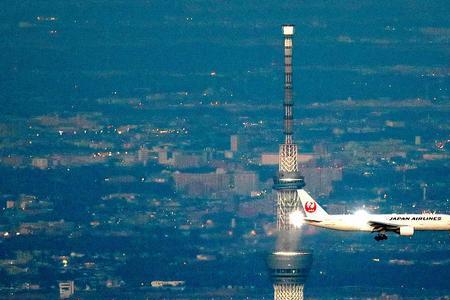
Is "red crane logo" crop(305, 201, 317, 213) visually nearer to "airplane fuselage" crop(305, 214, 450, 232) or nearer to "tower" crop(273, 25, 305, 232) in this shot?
"airplane fuselage" crop(305, 214, 450, 232)

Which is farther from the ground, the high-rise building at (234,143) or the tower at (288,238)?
the high-rise building at (234,143)

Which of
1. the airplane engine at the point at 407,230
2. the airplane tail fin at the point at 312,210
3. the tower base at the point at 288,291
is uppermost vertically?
the airplane tail fin at the point at 312,210

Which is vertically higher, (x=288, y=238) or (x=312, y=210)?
(x=312, y=210)

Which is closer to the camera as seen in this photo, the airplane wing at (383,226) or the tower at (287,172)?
the airplane wing at (383,226)

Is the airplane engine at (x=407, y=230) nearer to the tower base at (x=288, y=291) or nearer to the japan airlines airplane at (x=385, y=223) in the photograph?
the japan airlines airplane at (x=385, y=223)

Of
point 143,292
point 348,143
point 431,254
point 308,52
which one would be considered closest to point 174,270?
point 143,292

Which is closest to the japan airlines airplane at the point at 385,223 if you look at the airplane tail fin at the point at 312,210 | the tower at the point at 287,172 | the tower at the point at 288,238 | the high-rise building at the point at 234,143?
the airplane tail fin at the point at 312,210

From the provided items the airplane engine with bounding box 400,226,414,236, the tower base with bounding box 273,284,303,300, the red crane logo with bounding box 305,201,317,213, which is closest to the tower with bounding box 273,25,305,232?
the tower base with bounding box 273,284,303,300

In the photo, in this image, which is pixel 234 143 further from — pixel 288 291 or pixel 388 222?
pixel 388 222

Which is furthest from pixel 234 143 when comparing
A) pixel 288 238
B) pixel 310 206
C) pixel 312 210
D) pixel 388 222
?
pixel 388 222

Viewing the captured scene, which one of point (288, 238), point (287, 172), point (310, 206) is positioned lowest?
point (288, 238)
